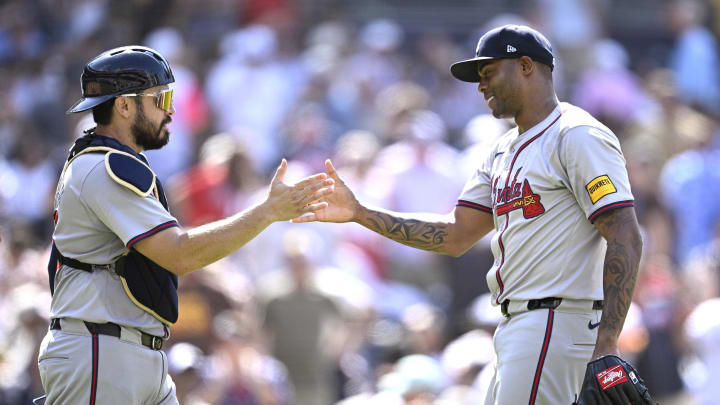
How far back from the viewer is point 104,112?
221 inches

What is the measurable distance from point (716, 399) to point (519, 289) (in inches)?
155

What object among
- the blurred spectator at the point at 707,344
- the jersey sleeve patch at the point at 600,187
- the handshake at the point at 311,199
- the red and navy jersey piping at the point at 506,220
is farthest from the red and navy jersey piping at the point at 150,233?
the blurred spectator at the point at 707,344

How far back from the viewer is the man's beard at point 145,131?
562 cm

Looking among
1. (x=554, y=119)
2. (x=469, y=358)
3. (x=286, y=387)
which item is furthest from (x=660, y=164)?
(x=554, y=119)

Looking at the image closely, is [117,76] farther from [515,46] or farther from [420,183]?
[420,183]

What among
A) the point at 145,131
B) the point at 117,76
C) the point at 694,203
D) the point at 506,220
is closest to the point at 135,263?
the point at 145,131

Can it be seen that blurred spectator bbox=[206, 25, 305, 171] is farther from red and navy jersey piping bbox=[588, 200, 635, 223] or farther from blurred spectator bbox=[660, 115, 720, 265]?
red and navy jersey piping bbox=[588, 200, 635, 223]

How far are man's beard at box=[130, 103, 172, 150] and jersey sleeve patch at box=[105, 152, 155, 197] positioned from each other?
0.71 ft

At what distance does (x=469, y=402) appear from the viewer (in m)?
8.95

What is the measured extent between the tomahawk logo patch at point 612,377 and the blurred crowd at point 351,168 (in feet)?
11.6

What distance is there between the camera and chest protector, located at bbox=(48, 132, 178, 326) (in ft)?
17.6

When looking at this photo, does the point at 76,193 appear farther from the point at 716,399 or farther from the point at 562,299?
the point at 716,399

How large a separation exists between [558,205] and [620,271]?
48cm

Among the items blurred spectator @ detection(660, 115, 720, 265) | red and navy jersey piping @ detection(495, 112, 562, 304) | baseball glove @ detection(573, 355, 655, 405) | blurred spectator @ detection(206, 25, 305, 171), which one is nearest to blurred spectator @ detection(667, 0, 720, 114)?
blurred spectator @ detection(660, 115, 720, 265)
